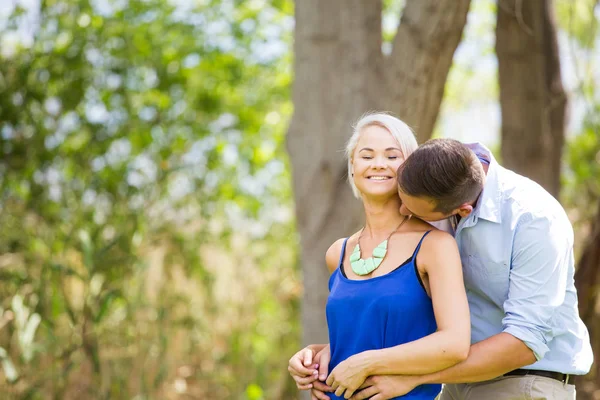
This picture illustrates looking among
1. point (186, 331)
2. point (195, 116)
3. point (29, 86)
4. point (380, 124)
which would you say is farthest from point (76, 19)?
point (380, 124)

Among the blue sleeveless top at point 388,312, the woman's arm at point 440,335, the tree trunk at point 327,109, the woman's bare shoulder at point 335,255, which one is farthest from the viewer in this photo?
the tree trunk at point 327,109

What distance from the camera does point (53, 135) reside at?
210 inches

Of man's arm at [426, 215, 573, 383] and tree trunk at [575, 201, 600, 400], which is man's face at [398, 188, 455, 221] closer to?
man's arm at [426, 215, 573, 383]

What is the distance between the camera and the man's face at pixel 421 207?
204cm

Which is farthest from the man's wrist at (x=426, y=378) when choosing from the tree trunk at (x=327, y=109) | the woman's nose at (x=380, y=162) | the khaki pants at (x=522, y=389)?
the tree trunk at (x=327, y=109)

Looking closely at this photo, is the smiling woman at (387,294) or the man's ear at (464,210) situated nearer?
the smiling woman at (387,294)

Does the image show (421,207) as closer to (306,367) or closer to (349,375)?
(349,375)

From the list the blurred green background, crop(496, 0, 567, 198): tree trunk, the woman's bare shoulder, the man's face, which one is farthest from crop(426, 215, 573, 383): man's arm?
crop(496, 0, 567, 198): tree trunk

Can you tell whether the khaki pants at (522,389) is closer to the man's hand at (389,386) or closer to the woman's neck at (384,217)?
the man's hand at (389,386)

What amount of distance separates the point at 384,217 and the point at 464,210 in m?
0.26

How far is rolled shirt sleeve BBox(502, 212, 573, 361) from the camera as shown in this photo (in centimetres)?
199

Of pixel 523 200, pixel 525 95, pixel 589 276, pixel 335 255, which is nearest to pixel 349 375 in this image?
pixel 335 255

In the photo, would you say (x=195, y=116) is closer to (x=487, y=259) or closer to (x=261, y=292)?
(x=261, y=292)

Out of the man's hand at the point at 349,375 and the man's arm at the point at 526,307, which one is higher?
the man's arm at the point at 526,307
